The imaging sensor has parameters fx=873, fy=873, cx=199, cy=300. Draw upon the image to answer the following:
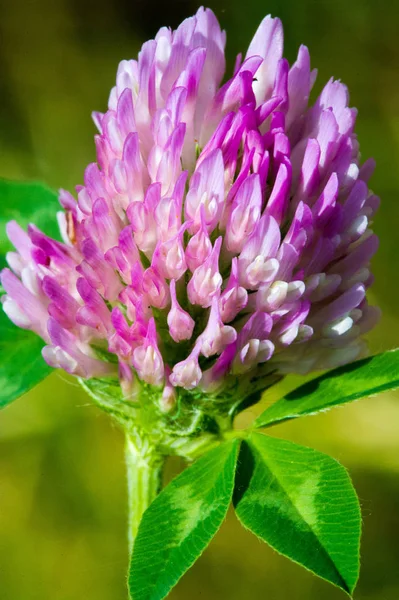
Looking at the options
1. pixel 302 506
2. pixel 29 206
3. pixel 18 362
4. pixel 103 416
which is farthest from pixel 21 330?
pixel 103 416

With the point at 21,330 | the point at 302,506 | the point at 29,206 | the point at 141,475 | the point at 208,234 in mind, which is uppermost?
the point at 29,206

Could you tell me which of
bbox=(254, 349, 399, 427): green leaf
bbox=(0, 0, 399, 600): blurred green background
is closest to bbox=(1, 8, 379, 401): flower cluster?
bbox=(254, 349, 399, 427): green leaf

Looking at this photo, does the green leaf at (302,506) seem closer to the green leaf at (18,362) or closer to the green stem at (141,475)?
the green stem at (141,475)

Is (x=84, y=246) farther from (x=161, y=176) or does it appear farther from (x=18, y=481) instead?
(x=18, y=481)

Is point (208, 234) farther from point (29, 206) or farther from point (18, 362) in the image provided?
point (29, 206)

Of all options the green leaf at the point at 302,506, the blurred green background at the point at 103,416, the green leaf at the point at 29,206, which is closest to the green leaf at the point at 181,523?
the green leaf at the point at 302,506

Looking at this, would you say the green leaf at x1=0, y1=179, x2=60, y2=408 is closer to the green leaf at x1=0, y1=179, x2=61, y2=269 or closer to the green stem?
the green leaf at x1=0, y1=179, x2=61, y2=269
